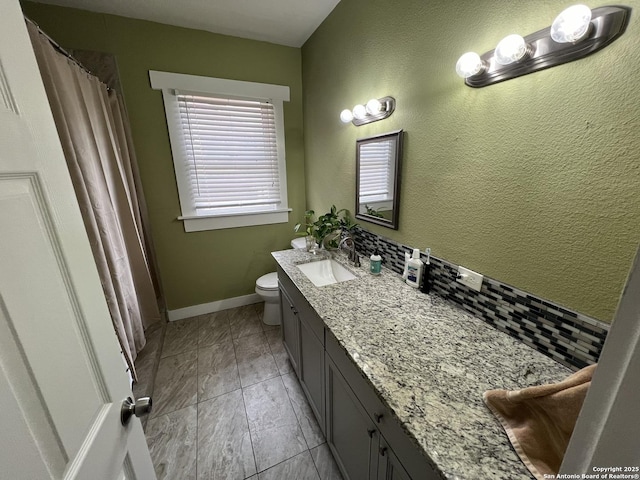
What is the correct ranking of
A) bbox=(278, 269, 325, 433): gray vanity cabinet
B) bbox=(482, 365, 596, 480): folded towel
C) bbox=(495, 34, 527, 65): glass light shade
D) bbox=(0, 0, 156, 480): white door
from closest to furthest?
bbox=(0, 0, 156, 480): white door < bbox=(482, 365, 596, 480): folded towel < bbox=(495, 34, 527, 65): glass light shade < bbox=(278, 269, 325, 433): gray vanity cabinet

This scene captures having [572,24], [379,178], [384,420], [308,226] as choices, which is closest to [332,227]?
[308,226]

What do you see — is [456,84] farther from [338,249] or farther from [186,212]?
[186,212]

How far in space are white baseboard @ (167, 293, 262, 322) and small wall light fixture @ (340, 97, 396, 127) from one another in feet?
6.61

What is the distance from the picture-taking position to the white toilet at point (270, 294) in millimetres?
2238

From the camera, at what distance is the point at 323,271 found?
1.82m

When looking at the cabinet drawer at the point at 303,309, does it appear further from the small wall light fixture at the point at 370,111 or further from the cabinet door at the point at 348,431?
the small wall light fixture at the point at 370,111

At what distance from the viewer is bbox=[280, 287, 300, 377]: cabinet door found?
1.58 metres

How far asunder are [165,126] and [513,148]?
2376 millimetres

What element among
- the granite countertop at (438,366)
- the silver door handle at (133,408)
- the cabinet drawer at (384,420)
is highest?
the silver door handle at (133,408)

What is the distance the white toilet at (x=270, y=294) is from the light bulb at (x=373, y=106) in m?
1.16

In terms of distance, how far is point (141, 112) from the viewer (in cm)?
201

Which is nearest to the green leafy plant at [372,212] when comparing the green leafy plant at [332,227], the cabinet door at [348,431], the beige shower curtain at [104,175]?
the green leafy plant at [332,227]

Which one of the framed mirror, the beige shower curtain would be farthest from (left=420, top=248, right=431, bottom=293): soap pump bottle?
the beige shower curtain

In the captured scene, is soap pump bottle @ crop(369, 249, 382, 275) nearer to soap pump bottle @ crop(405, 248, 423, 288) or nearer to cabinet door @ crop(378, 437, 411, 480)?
soap pump bottle @ crop(405, 248, 423, 288)
